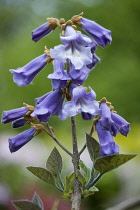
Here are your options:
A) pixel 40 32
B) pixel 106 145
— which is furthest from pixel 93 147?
pixel 40 32

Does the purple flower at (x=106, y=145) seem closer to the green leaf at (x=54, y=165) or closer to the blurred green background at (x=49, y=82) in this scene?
the green leaf at (x=54, y=165)

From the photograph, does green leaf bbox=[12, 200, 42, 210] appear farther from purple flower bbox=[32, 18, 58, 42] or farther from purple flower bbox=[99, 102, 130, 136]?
purple flower bbox=[32, 18, 58, 42]

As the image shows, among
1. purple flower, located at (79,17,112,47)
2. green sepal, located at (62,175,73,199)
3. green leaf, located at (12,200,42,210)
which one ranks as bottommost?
green leaf, located at (12,200,42,210)

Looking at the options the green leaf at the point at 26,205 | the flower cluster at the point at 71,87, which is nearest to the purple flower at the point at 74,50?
the flower cluster at the point at 71,87

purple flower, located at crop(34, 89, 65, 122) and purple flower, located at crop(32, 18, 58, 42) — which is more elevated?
purple flower, located at crop(32, 18, 58, 42)

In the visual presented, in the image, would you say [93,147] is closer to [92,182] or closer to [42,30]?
[92,182]

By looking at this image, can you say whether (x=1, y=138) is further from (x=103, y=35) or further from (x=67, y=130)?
(x=103, y=35)

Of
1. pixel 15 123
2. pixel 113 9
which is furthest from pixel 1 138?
pixel 113 9

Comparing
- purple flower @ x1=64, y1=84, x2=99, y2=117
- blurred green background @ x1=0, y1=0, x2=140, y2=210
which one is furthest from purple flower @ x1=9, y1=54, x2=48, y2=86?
blurred green background @ x1=0, y1=0, x2=140, y2=210
